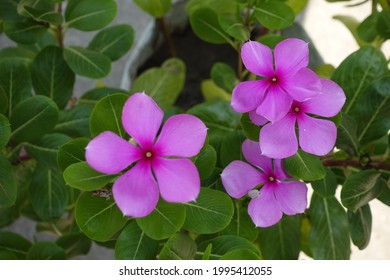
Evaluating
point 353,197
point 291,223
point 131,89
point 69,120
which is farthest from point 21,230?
point 353,197

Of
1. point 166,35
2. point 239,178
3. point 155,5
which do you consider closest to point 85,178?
point 239,178

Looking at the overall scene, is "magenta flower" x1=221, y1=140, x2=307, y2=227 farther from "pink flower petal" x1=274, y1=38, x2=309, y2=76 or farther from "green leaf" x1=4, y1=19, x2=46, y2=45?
"green leaf" x1=4, y1=19, x2=46, y2=45

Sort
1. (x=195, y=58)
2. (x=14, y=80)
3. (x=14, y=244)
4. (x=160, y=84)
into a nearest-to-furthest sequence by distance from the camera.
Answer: (x=14, y=80)
(x=14, y=244)
(x=160, y=84)
(x=195, y=58)

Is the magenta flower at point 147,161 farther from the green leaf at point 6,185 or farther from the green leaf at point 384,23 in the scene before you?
the green leaf at point 384,23

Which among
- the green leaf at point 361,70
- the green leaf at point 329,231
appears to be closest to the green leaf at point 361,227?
the green leaf at point 329,231

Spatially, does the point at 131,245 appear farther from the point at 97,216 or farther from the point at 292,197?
the point at 292,197

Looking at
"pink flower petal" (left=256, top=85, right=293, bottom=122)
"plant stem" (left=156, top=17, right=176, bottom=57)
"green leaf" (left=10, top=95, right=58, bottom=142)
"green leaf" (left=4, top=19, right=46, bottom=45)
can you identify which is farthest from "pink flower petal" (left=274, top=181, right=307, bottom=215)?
"plant stem" (left=156, top=17, right=176, bottom=57)
